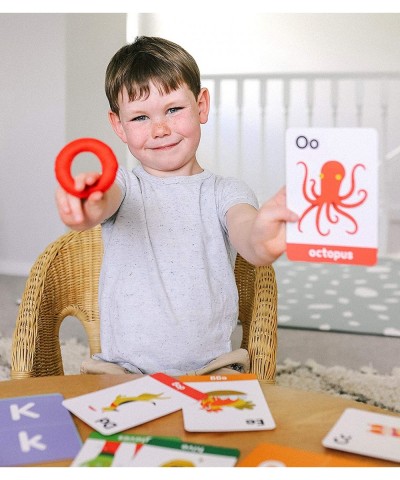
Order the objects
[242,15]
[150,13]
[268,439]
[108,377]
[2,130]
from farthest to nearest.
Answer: [242,15], [150,13], [2,130], [108,377], [268,439]

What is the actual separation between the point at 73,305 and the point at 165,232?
305mm

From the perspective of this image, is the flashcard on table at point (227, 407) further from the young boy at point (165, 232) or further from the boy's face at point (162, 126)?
the boy's face at point (162, 126)

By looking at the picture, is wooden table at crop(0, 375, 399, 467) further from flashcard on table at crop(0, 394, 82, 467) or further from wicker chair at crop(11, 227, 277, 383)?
wicker chair at crop(11, 227, 277, 383)

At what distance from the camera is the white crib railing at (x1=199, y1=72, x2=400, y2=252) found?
5.33 metres

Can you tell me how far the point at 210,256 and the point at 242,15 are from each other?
14.8 ft

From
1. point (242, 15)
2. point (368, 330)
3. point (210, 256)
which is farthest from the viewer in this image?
point (242, 15)

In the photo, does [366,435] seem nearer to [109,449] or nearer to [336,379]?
[109,449]

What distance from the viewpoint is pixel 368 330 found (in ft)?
9.68

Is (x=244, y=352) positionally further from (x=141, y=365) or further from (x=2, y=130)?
(x=2, y=130)

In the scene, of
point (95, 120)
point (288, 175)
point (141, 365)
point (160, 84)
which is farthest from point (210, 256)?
point (95, 120)

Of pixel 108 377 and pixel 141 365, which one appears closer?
pixel 108 377

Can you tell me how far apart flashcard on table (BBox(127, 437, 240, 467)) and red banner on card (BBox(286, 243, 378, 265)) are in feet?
0.88

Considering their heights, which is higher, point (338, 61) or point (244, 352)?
point (338, 61)

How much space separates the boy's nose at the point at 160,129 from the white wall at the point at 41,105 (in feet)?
8.50
